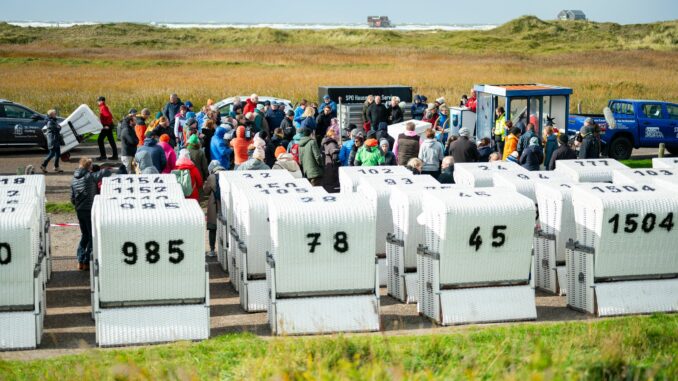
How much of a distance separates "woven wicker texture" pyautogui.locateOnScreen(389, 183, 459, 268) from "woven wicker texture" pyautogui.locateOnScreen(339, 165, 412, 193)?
1.35m

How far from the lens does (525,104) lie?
26.2 meters

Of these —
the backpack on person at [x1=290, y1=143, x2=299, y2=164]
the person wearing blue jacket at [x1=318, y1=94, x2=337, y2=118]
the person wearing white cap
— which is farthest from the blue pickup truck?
the backpack on person at [x1=290, y1=143, x2=299, y2=164]

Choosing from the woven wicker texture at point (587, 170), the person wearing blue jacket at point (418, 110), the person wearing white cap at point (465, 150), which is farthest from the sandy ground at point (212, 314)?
the person wearing blue jacket at point (418, 110)

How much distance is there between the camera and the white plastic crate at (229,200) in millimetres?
14484

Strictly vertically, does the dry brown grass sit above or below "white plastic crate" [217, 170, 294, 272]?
above

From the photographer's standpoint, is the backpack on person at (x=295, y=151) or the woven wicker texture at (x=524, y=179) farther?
the backpack on person at (x=295, y=151)

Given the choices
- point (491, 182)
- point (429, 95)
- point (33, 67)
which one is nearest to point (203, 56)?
point (33, 67)

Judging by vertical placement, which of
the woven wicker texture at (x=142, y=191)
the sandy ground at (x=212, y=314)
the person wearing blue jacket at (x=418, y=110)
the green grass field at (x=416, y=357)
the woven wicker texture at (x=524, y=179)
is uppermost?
the person wearing blue jacket at (x=418, y=110)

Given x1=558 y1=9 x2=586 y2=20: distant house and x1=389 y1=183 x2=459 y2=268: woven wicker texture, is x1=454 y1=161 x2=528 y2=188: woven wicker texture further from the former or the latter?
x1=558 y1=9 x2=586 y2=20: distant house

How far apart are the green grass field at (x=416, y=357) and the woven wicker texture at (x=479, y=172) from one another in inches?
143

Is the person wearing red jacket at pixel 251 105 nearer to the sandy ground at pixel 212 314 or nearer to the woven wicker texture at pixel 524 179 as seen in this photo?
the sandy ground at pixel 212 314

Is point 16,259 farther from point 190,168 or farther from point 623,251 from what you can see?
point 623,251

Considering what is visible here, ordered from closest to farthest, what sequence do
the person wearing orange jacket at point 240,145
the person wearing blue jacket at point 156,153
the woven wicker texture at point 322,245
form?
the woven wicker texture at point 322,245
the person wearing blue jacket at point 156,153
the person wearing orange jacket at point 240,145

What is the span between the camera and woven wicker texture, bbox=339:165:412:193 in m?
15.0
